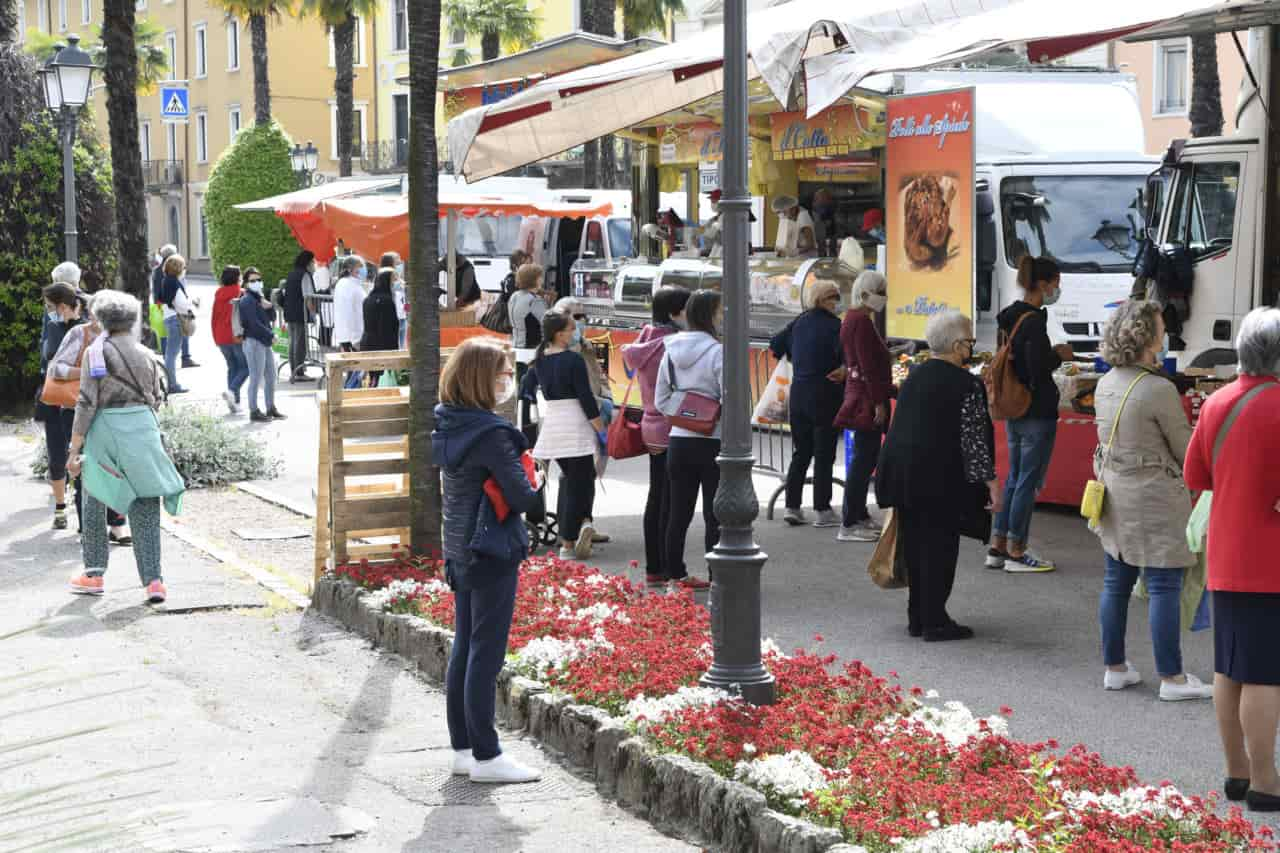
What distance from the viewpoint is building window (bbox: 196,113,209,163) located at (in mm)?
70438

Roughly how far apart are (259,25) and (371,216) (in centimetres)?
3200

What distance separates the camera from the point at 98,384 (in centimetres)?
977

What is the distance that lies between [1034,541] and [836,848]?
664 centimetres

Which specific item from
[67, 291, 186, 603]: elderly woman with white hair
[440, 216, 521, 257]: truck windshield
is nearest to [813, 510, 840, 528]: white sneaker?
[67, 291, 186, 603]: elderly woman with white hair

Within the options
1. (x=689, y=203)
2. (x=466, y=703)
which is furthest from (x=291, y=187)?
(x=466, y=703)

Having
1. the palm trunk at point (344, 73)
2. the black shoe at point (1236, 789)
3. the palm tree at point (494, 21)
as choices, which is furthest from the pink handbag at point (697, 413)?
the palm trunk at point (344, 73)

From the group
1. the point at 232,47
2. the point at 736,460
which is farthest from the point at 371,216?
the point at 232,47

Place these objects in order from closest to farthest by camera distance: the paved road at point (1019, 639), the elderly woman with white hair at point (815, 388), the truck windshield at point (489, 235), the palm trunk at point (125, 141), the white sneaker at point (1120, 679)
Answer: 1. the paved road at point (1019, 639)
2. the white sneaker at point (1120, 679)
3. the elderly woman with white hair at point (815, 388)
4. the palm trunk at point (125, 141)
5. the truck windshield at point (489, 235)

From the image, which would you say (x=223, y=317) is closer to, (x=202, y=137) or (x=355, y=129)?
(x=355, y=129)

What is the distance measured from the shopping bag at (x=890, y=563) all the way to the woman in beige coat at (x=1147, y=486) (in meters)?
1.53

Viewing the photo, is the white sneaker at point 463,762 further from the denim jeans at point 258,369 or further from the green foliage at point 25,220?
the green foliage at point 25,220

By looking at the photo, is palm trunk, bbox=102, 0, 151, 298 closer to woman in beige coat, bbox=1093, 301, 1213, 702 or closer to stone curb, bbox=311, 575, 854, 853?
stone curb, bbox=311, 575, 854, 853

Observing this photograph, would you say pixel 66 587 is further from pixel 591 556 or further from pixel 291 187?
pixel 291 187

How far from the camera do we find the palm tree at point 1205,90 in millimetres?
24516
